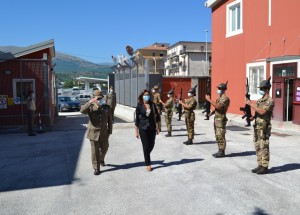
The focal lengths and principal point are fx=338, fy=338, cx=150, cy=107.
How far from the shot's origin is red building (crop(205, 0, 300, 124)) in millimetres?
14195

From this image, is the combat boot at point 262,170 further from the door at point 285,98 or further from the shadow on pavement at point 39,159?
the door at point 285,98

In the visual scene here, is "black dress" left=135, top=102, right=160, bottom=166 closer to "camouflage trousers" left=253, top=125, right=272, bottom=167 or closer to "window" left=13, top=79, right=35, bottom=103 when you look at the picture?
"camouflage trousers" left=253, top=125, right=272, bottom=167

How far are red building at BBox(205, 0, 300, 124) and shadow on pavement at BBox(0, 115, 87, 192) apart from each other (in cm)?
879

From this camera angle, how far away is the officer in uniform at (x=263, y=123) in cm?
647

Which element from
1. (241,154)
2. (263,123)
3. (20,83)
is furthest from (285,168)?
(20,83)

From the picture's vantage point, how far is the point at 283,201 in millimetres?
5188

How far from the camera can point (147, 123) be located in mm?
7059

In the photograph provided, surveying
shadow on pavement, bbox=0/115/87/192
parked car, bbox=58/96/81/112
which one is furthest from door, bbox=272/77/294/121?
parked car, bbox=58/96/81/112

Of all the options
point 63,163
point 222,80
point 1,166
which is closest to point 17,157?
point 1,166

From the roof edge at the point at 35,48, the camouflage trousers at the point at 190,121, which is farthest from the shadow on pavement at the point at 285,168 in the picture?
the roof edge at the point at 35,48

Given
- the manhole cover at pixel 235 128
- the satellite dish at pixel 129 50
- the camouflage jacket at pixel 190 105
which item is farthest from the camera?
the satellite dish at pixel 129 50

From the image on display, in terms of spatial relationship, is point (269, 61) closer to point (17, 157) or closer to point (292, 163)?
point (292, 163)

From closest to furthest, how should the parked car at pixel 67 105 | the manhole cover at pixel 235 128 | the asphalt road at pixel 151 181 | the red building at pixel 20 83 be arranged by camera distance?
the asphalt road at pixel 151 181, the manhole cover at pixel 235 128, the red building at pixel 20 83, the parked car at pixel 67 105

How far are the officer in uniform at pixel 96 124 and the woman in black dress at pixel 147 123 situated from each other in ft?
2.33
